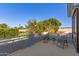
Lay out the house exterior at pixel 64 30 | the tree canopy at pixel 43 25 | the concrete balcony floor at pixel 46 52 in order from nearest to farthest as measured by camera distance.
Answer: the concrete balcony floor at pixel 46 52, the house exterior at pixel 64 30, the tree canopy at pixel 43 25

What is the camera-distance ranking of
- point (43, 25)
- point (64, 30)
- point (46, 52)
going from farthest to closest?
1. point (43, 25)
2. point (64, 30)
3. point (46, 52)

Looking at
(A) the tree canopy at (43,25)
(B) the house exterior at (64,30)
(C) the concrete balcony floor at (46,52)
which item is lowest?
(C) the concrete balcony floor at (46,52)

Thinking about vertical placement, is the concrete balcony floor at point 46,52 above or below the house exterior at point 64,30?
below

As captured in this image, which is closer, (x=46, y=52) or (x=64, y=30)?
(x=46, y=52)

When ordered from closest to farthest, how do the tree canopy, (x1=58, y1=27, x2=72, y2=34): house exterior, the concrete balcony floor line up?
1. the concrete balcony floor
2. (x1=58, y1=27, x2=72, y2=34): house exterior
3. the tree canopy

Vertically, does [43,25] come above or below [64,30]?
above

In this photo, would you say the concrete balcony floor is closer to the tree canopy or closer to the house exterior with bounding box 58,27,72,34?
the house exterior with bounding box 58,27,72,34

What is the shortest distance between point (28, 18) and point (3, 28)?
2203 millimetres

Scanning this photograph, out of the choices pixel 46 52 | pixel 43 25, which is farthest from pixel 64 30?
pixel 46 52

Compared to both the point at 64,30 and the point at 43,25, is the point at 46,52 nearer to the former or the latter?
the point at 64,30

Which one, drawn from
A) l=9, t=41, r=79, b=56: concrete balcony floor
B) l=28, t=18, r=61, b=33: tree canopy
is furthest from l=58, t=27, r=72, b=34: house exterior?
l=9, t=41, r=79, b=56: concrete balcony floor

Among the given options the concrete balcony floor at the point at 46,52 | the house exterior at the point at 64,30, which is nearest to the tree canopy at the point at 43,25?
the house exterior at the point at 64,30

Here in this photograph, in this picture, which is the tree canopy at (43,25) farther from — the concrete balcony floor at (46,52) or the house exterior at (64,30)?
the concrete balcony floor at (46,52)

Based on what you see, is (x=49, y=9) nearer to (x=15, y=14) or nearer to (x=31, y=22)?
(x=31, y=22)
